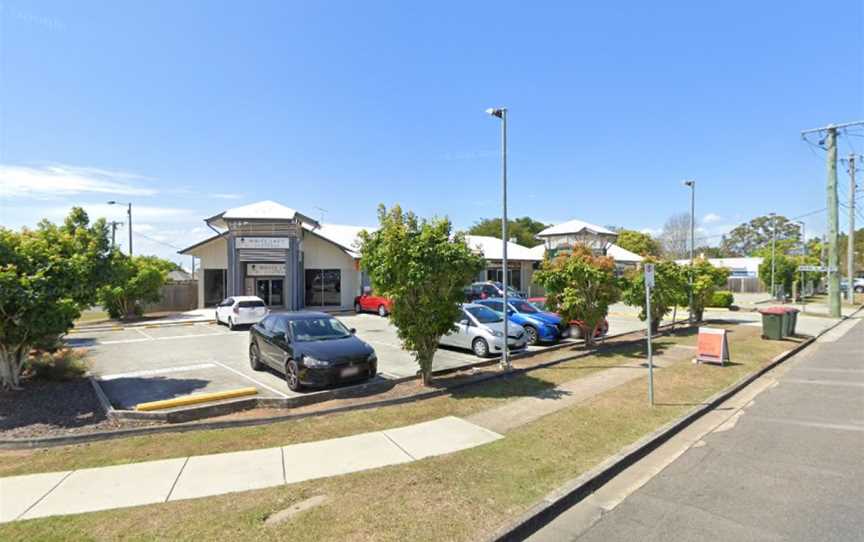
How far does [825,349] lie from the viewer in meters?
14.6

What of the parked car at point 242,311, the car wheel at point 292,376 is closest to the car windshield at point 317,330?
the car wheel at point 292,376

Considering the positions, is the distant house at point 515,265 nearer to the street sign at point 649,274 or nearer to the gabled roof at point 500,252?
the gabled roof at point 500,252

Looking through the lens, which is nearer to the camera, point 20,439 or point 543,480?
point 543,480

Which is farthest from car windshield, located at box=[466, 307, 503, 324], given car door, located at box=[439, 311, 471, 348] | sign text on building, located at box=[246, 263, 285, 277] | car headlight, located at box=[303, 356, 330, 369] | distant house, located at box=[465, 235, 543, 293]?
distant house, located at box=[465, 235, 543, 293]

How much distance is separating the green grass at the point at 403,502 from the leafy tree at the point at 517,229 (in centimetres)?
5891

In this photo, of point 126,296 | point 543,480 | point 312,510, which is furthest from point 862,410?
point 126,296

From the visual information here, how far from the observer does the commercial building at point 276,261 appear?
25.4 m

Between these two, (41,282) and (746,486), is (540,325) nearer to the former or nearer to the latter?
(746,486)

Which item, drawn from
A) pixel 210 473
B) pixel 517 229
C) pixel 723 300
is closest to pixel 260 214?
pixel 210 473

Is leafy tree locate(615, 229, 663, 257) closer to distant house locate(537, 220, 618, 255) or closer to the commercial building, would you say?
distant house locate(537, 220, 618, 255)

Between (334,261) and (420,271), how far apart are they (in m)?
21.3

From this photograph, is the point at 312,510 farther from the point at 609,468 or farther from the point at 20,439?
the point at 20,439

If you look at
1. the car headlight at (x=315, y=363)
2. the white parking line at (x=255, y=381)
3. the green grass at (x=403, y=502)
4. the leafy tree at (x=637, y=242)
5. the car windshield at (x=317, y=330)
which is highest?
the leafy tree at (x=637, y=242)

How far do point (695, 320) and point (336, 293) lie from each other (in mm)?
20559
